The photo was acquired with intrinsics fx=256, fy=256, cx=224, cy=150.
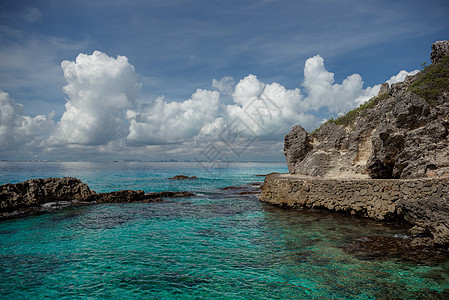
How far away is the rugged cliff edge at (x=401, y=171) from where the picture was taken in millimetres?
10781

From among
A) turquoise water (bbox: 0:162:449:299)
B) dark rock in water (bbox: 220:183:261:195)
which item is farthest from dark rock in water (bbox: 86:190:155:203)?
dark rock in water (bbox: 220:183:261:195)

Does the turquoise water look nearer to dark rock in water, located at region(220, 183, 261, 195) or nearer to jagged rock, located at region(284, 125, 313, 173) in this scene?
jagged rock, located at region(284, 125, 313, 173)

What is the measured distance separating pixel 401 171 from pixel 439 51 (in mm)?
13217

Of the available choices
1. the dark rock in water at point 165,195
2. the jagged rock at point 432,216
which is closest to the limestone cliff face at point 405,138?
the jagged rock at point 432,216

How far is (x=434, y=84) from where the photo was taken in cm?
1714

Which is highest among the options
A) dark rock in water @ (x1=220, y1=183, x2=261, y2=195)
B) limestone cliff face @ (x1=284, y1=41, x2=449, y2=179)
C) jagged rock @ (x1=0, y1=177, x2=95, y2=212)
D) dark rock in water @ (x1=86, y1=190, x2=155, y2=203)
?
limestone cliff face @ (x1=284, y1=41, x2=449, y2=179)

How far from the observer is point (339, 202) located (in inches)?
642

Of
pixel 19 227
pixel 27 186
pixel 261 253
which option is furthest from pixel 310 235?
pixel 27 186

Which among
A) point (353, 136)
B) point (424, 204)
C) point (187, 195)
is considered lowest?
point (187, 195)

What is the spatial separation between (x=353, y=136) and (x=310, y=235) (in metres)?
14.3

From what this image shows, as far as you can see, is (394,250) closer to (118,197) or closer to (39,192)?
(118,197)

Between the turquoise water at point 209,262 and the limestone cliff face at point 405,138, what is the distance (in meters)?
4.78

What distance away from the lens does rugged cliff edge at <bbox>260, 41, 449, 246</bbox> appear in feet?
35.4

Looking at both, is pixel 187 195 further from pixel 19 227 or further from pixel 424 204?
pixel 424 204
